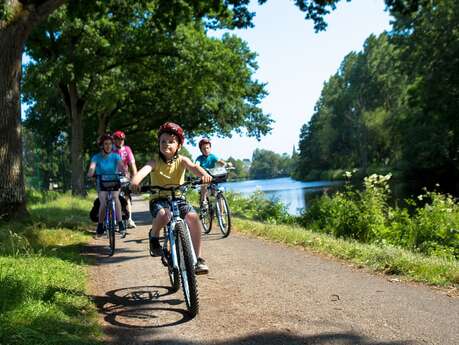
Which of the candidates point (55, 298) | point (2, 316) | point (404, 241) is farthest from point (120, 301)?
point (404, 241)

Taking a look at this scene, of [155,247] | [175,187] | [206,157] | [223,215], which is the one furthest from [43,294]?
[206,157]

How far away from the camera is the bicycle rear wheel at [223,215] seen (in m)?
9.74

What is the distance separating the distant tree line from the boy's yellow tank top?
9225mm

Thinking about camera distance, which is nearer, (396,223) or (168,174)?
(168,174)

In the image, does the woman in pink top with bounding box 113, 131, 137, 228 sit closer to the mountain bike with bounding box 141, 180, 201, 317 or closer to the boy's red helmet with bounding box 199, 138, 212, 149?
the boy's red helmet with bounding box 199, 138, 212, 149

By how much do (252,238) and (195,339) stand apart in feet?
18.3

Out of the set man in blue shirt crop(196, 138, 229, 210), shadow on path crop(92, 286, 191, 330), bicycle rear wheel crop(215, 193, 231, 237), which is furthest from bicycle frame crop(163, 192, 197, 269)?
man in blue shirt crop(196, 138, 229, 210)

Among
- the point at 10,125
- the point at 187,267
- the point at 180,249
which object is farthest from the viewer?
the point at 10,125

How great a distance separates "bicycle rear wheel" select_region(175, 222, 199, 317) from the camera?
4.54 metres

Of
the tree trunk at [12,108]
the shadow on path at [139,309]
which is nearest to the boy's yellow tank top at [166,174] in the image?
the shadow on path at [139,309]

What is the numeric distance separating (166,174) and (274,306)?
183 centimetres

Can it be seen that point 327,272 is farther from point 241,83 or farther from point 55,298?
point 241,83

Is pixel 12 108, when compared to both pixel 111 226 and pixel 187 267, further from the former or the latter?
pixel 187 267

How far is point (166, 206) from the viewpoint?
5418 millimetres
